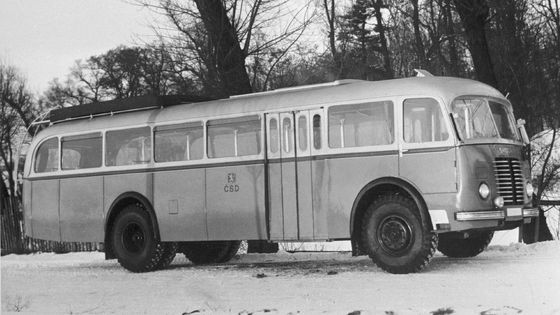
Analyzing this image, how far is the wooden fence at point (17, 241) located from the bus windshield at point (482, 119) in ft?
43.1

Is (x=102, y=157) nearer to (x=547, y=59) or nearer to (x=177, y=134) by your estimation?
(x=177, y=134)

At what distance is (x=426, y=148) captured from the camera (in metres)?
11.7

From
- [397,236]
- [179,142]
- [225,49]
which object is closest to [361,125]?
[397,236]

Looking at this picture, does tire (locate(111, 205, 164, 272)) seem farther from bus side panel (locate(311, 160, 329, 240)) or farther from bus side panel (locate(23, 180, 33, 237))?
bus side panel (locate(311, 160, 329, 240))

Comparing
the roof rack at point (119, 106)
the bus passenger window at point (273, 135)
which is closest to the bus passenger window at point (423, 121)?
the bus passenger window at point (273, 135)

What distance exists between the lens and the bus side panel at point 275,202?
13.0 meters

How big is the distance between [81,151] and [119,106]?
1149mm

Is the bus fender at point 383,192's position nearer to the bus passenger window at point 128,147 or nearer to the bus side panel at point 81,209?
the bus passenger window at point 128,147

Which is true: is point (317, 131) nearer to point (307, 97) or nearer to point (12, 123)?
point (307, 97)

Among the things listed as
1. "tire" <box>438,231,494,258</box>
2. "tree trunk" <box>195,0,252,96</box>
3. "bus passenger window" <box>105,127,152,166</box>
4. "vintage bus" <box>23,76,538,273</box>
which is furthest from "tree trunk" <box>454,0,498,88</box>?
"bus passenger window" <box>105,127,152,166</box>

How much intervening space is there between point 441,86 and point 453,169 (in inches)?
49.1

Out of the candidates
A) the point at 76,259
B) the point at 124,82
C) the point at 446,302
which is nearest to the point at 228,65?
the point at 76,259

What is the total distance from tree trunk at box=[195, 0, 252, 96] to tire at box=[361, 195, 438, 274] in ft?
23.0

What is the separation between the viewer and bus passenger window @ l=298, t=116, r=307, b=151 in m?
12.8
